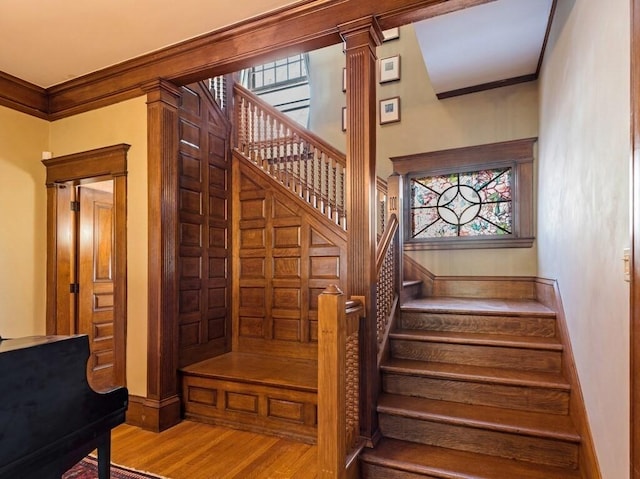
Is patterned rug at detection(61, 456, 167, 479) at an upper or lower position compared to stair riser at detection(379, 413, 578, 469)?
lower

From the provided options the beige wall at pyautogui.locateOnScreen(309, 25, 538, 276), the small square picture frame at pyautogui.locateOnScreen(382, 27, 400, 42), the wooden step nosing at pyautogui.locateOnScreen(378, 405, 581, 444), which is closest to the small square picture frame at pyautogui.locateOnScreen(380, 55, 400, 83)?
the beige wall at pyautogui.locateOnScreen(309, 25, 538, 276)

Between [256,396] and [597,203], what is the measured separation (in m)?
2.54

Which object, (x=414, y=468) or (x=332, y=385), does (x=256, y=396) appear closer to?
(x=332, y=385)

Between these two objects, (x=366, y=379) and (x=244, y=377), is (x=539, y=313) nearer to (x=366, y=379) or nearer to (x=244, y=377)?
(x=366, y=379)

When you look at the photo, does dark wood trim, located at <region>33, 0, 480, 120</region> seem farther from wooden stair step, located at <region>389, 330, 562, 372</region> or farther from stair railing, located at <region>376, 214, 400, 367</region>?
wooden stair step, located at <region>389, 330, 562, 372</region>

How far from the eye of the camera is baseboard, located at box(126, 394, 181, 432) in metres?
3.05

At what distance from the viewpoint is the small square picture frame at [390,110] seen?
15.7 feet

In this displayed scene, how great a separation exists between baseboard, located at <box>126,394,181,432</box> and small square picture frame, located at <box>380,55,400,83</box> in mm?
4190

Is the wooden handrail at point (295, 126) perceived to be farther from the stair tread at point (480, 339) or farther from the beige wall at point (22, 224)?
the beige wall at point (22, 224)

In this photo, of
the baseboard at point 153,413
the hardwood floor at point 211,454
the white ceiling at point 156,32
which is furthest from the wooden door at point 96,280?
the hardwood floor at point 211,454

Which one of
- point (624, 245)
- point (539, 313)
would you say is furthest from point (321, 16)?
point (539, 313)

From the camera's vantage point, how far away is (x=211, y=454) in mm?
2648

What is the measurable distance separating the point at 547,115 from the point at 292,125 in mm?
2325

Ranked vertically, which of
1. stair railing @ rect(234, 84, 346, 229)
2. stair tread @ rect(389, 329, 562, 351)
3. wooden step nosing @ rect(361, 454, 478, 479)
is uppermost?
stair railing @ rect(234, 84, 346, 229)
